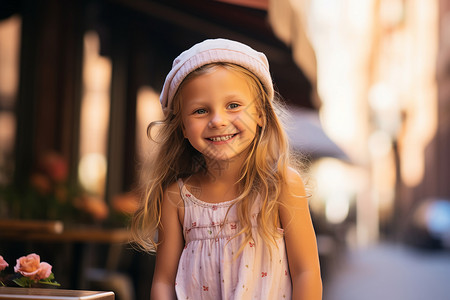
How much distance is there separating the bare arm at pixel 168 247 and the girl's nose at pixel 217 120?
10.8 inches

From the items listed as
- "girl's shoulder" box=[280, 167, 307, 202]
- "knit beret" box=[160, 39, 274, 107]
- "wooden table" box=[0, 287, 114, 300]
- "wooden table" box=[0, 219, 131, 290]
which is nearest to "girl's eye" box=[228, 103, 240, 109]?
"knit beret" box=[160, 39, 274, 107]

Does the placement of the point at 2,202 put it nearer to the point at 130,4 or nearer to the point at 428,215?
the point at 130,4

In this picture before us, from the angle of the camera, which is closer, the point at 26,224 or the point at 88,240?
the point at 26,224

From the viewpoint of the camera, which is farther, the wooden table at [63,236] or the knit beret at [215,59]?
the wooden table at [63,236]

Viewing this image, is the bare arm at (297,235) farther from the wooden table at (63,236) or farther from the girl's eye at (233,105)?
the wooden table at (63,236)

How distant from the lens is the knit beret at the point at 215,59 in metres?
1.74

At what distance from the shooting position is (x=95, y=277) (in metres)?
4.66

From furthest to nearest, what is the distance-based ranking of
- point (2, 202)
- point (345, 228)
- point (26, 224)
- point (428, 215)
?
1. point (428, 215)
2. point (345, 228)
3. point (2, 202)
4. point (26, 224)

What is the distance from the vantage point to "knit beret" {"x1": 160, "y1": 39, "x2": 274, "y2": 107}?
1.74 m

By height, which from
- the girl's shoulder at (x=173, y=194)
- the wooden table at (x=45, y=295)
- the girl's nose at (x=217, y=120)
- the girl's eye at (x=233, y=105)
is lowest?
the wooden table at (x=45, y=295)

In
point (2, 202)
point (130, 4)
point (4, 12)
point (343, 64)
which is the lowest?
point (2, 202)

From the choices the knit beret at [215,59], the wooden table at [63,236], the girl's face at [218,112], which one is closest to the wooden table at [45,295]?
the girl's face at [218,112]

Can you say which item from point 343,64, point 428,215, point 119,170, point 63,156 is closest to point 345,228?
point 428,215

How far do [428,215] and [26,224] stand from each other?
18.1 m
